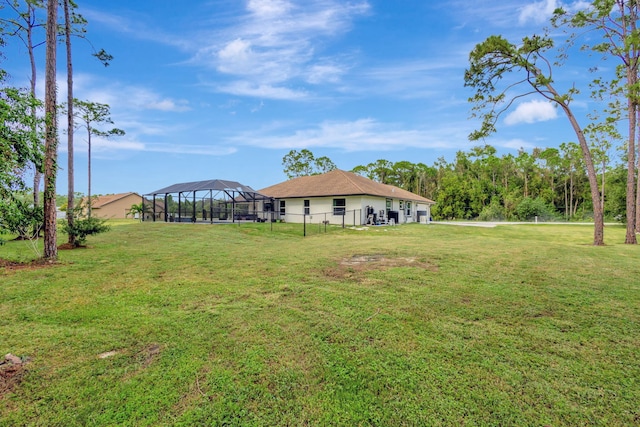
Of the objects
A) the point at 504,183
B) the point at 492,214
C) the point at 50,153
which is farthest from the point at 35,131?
the point at 504,183

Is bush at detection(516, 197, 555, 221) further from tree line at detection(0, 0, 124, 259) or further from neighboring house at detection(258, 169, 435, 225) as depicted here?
tree line at detection(0, 0, 124, 259)

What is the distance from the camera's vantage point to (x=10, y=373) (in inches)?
95.0

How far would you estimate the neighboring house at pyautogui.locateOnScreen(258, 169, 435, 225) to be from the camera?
20484mm

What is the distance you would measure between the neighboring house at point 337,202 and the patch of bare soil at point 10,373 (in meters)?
17.0

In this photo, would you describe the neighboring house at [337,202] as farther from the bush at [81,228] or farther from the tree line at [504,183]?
the tree line at [504,183]

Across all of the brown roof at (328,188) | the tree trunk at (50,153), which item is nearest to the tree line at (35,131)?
the tree trunk at (50,153)

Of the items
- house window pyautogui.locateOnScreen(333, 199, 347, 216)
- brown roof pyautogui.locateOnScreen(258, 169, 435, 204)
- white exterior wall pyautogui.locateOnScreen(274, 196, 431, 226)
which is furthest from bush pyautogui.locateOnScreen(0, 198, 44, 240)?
house window pyautogui.locateOnScreen(333, 199, 347, 216)

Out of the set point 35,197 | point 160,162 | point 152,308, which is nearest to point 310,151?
point 160,162

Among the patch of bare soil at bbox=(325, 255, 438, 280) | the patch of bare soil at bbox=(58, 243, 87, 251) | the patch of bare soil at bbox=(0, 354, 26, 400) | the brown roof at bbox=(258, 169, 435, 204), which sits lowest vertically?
the patch of bare soil at bbox=(0, 354, 26, 400)

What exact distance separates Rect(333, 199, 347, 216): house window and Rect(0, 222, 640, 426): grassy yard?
15670mm

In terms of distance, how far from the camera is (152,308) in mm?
3826

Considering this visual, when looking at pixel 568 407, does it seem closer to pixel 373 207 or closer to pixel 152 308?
pixel 152 308

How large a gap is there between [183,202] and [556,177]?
51.7 metres

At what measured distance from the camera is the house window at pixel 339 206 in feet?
68.8
